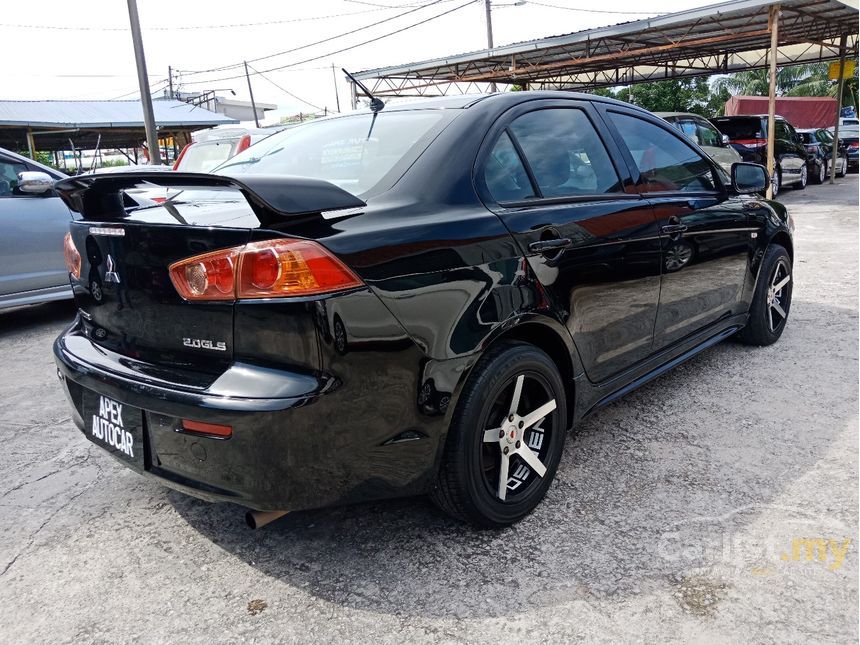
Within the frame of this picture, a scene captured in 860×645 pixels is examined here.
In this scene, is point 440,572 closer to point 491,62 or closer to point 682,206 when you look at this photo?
point 682,206

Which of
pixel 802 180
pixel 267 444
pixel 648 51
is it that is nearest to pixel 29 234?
pixel 267 444

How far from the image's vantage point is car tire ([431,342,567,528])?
2.23 m

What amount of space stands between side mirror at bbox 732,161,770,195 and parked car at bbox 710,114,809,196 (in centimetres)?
1110

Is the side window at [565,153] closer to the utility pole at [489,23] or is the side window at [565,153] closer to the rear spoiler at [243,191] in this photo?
the rear spoiler at [243,191]

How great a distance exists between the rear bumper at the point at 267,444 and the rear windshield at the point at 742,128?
14508 millimetres

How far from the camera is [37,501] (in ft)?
9.18

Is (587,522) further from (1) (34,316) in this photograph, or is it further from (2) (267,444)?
(1) (34,316)

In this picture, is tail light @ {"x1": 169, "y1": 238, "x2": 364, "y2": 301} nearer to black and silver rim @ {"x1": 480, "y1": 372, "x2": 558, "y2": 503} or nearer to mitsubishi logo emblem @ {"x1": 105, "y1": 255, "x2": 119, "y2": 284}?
mitsubishi logo emblem @ {"x1": 105, "y1": 255, "x2": 119, "y2": 284}

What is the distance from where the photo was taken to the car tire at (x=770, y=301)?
4281mm

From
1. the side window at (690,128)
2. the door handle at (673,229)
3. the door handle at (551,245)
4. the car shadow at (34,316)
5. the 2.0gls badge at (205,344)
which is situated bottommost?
the car shadow at (34,316)

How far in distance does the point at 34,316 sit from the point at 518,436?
18.0 feet

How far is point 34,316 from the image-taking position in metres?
6.27

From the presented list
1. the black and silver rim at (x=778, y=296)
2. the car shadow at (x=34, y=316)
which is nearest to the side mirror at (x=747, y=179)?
the black and silver rim at (x=778, y=296)

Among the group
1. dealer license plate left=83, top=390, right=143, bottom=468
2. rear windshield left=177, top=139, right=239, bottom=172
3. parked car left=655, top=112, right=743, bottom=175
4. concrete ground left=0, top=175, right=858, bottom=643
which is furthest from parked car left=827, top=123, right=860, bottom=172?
dealer license plate left=83, top=390, right=143, bottom=468
